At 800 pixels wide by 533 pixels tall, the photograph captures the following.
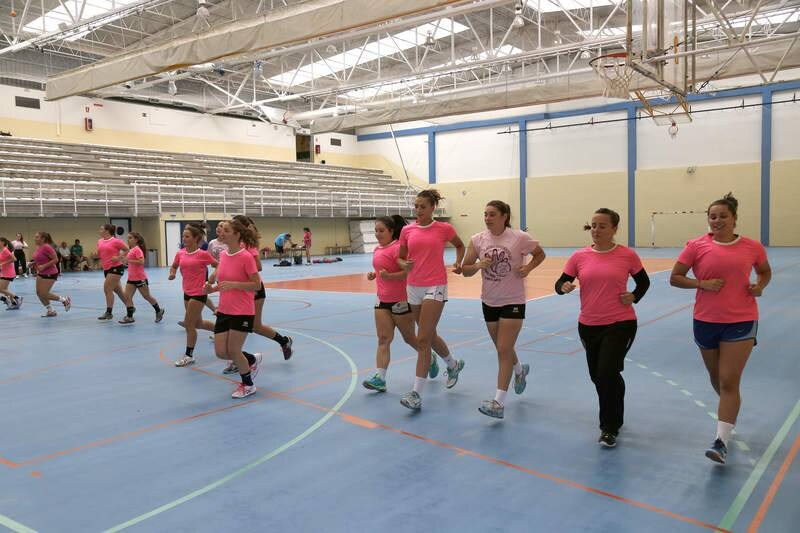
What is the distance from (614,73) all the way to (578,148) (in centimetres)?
2166

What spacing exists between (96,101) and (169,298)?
1854cm

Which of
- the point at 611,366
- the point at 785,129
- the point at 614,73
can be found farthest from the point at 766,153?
the point at 611,366

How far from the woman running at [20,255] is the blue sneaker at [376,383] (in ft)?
63.8

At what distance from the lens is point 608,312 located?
4395mm

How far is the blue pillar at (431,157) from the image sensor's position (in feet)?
128

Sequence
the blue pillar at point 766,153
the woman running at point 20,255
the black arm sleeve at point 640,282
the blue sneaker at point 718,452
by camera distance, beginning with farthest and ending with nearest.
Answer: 1. the blue pillar at point 766,153
2. the woman running at point 20,255
3. the black arm sleeve at point 640,282
4. the blue sneaker at point 718,452

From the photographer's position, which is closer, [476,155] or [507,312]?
[507,312]

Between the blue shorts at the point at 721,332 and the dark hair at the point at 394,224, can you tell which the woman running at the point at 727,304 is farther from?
the dark hair at the point at 394,224

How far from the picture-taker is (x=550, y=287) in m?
15.2

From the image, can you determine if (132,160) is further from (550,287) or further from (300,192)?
(550,287)

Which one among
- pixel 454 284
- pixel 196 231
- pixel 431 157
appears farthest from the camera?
pixel 431 157

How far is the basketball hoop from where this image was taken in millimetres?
12570

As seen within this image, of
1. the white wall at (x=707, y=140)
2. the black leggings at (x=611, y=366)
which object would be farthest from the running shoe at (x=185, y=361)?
the white wall at (x=707, y=140)

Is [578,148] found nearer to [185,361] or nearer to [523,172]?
[523,172]
